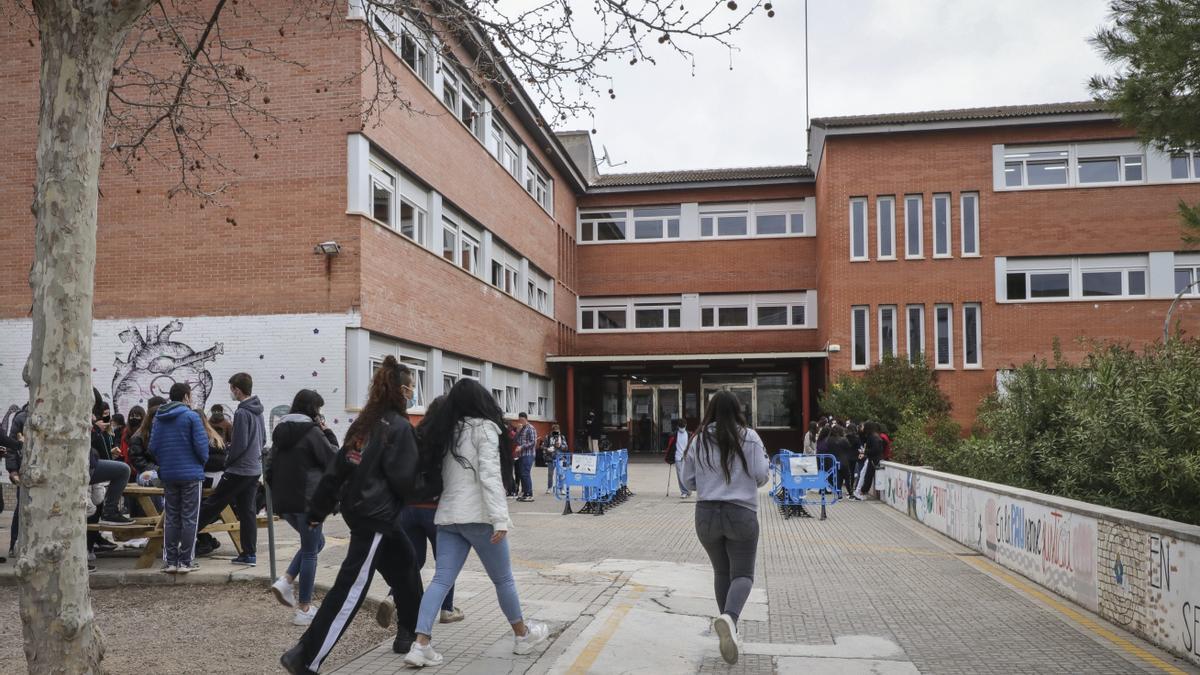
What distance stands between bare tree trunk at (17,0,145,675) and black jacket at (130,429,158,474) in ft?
24.7

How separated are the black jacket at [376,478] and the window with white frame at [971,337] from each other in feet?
98.9

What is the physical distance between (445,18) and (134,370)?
541 inches

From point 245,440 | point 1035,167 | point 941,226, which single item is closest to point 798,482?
point 245,440

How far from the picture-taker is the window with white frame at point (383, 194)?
20.5 meters

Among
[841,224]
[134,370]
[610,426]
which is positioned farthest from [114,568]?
[610,426]

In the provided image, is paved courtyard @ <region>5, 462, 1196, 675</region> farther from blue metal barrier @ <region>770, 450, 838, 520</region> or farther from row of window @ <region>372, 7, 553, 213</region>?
row of window @ <region>372, 7, 553, 213</region>

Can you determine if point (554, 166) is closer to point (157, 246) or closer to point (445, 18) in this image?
point (157, 246)

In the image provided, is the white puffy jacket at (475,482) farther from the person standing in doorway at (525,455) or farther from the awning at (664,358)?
the awning at (664,358)

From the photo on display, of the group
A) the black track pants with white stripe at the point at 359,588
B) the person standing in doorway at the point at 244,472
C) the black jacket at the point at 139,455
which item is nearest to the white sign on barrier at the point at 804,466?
the person standing in doorway at the point at 244,472

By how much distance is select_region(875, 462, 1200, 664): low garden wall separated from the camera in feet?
22.0

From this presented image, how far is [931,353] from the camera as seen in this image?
33.7m

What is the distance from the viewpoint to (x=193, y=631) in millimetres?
→ 7406

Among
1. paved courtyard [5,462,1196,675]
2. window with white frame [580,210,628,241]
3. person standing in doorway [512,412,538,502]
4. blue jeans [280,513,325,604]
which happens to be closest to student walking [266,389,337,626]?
blue jeans [280,513,325,604]

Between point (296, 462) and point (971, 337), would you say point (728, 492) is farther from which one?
point (971, 337)
